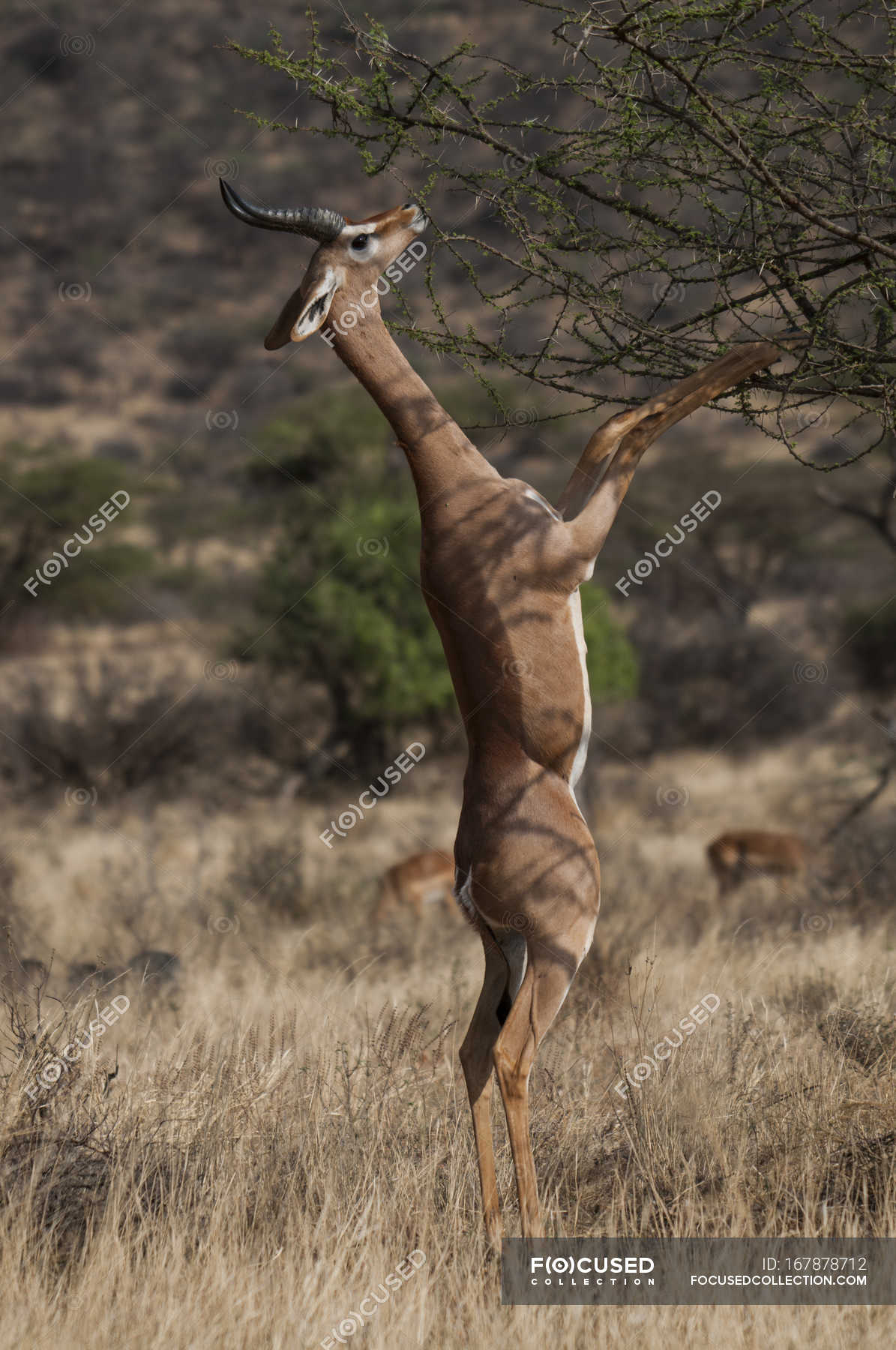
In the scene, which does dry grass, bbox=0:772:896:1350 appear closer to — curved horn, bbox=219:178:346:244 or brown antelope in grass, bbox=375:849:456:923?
curved horn, bbox=219:178:346:244

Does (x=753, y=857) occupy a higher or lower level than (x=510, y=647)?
higher

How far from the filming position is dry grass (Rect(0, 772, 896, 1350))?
3818 mm

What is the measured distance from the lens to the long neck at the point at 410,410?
4277 millimetres

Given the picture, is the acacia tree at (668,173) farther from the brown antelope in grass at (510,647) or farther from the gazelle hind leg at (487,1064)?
the gazelle hind leg at (487,1064)

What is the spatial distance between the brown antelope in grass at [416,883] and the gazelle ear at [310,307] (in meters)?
8.13

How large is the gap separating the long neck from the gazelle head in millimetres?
50

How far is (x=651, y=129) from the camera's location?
4480 mm

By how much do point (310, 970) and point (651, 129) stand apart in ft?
23.5

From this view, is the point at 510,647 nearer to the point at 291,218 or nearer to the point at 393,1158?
the point at 291,218

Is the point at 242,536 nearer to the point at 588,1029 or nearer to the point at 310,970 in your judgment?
the point at 310,970

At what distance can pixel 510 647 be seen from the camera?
4.20 meters

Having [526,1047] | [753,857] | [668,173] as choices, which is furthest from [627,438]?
[753,857]

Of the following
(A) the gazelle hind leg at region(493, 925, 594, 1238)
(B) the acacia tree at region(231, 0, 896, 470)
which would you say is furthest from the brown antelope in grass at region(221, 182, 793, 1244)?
(B) the acacia tree at region(231, 0, 896, 470)

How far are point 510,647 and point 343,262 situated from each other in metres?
1.40
